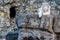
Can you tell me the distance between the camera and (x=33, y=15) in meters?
1.91

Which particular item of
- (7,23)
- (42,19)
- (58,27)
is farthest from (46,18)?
(7,23)

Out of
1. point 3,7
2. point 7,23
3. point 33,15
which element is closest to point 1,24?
point 7,23

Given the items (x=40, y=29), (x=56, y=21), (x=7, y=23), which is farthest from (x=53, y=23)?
(x=7, y=23)

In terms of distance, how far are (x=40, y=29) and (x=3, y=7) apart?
151 inches

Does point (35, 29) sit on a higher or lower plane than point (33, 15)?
lower

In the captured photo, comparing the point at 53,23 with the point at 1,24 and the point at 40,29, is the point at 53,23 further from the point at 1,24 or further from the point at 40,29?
the point at 1,24

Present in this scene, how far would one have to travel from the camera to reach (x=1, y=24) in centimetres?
539

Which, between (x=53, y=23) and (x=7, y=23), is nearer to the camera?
(x=53, y=23)

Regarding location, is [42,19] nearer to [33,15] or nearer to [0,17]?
[33,15]

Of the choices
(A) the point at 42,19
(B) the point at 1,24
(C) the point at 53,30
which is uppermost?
(A) the point at 42,19

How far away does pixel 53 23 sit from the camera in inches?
72.2

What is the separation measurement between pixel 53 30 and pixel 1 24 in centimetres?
375

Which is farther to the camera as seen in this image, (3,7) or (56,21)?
(3,7)

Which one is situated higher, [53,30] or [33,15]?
[33,15]
